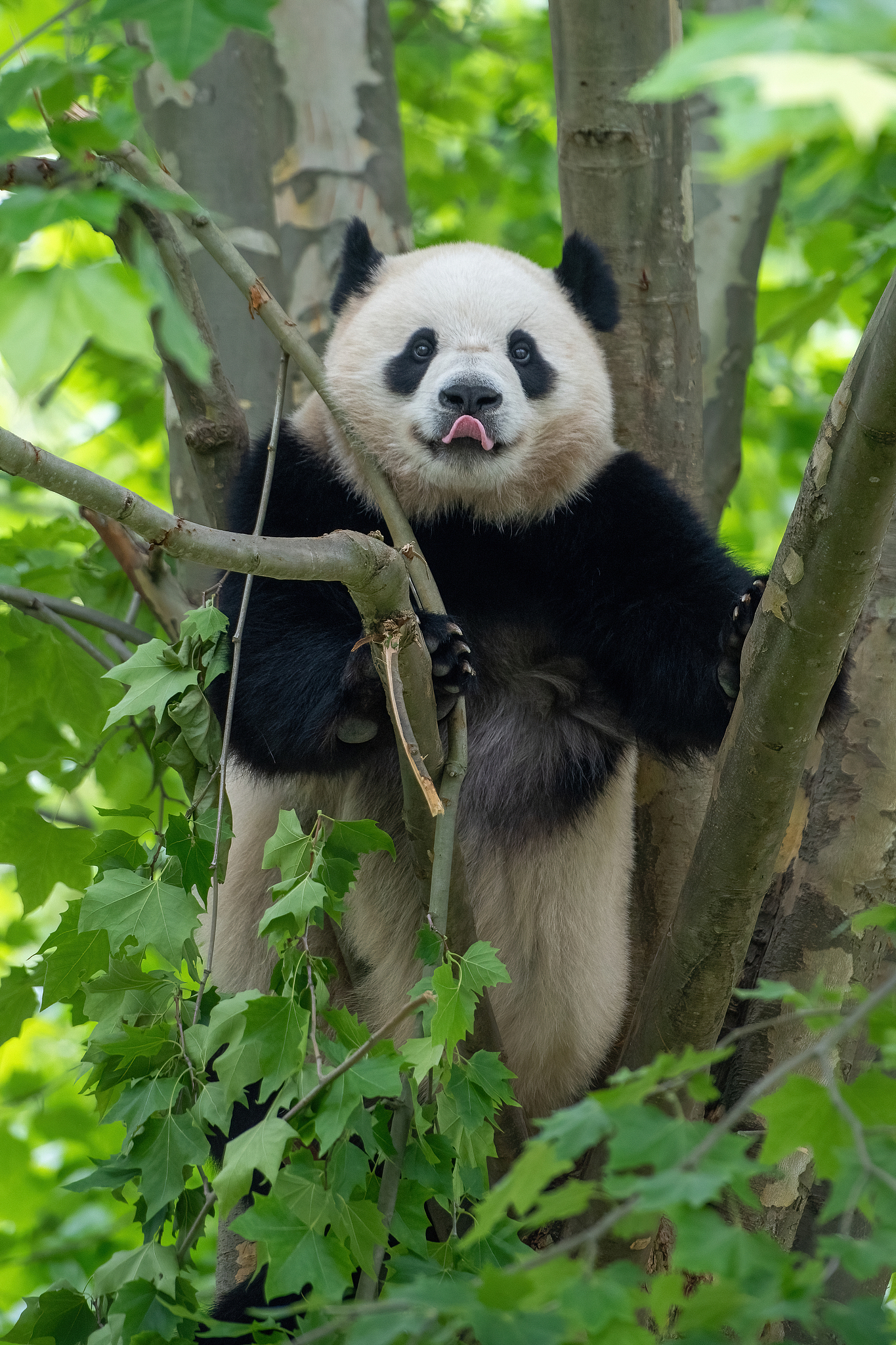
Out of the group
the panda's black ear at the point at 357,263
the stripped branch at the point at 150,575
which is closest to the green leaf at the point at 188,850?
the stripped branch at the point at 150,575

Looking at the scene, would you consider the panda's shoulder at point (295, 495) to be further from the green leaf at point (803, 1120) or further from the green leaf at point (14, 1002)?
the green leaf at point (803, 1120)

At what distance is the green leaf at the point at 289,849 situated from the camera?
74.5 inches

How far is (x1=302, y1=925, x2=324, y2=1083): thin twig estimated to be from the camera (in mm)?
1645

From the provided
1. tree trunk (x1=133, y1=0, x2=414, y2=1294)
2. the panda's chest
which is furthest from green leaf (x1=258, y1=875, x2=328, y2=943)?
tree trunk (x1=133, y1=0, x2=414, y2=1294)

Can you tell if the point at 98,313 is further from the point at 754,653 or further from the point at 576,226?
the point at 576,226

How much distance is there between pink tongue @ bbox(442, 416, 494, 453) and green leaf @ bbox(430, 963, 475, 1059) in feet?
4.37

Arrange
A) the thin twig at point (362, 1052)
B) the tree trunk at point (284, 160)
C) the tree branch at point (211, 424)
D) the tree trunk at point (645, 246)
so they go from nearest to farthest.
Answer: the thin twig at point (362, 1052), the tree branch at point (211, 424), the tree trunk at point (645, 246), the tree trunk at point (284, 160)

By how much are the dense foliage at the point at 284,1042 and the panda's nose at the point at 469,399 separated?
2.69 feet

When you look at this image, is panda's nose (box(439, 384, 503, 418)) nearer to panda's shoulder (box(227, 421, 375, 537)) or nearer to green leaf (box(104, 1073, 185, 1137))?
panda's shoulder (box(227, 421, 375, 537))

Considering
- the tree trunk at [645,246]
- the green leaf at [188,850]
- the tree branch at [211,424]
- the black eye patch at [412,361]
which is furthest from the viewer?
the tree trunk at [645,246]

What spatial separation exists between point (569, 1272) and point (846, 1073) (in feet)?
4.87

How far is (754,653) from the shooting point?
1.94 metres

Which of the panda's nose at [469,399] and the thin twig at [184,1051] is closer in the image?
the thin twig at [184,1051]

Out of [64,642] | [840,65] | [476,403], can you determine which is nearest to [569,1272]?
[840,65]
